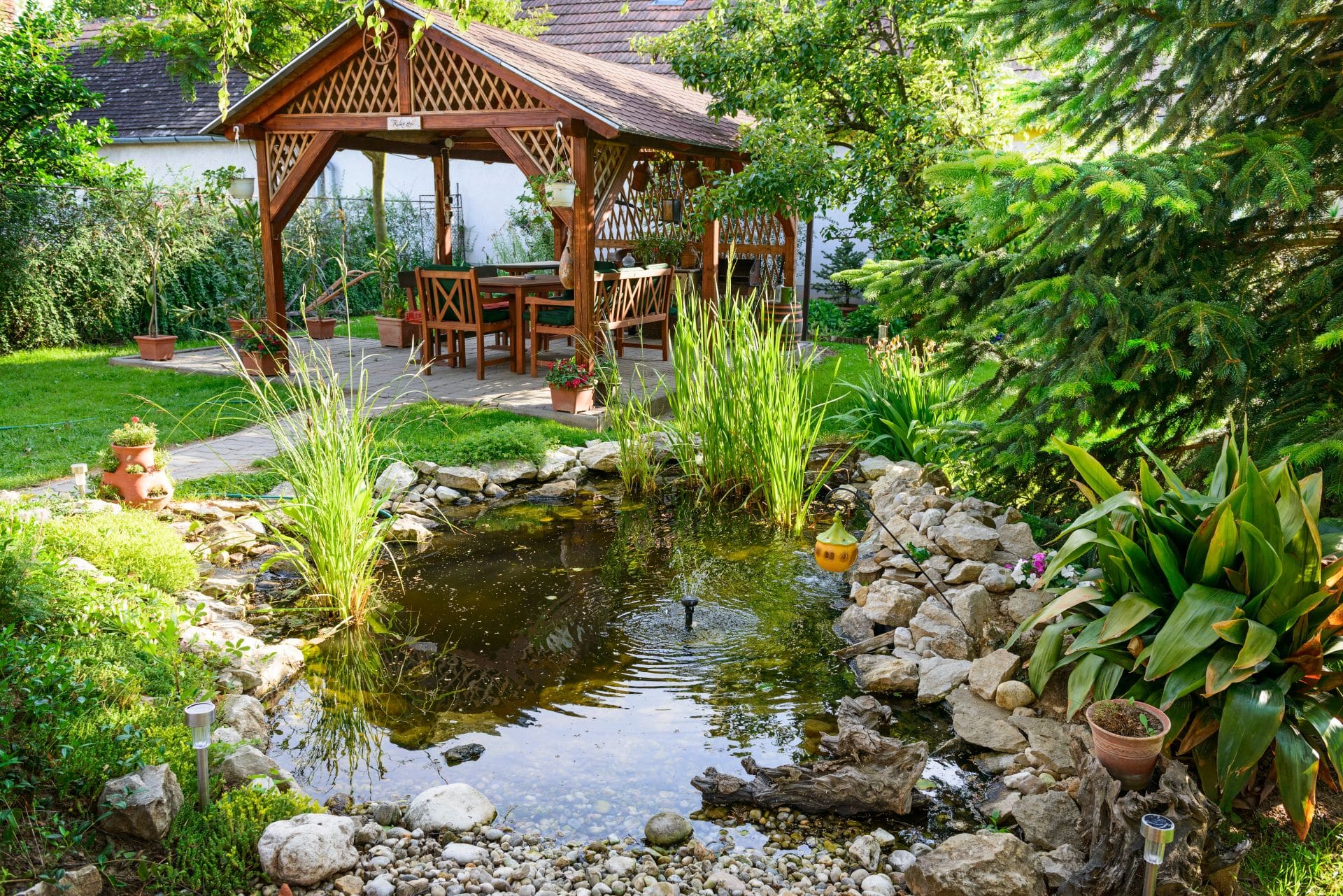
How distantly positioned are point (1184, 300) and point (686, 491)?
3.66 metres

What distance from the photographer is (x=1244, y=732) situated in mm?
2799

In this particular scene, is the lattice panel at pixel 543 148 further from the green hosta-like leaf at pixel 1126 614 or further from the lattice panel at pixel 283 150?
the green hosta-like leaf at pixel 1126 614

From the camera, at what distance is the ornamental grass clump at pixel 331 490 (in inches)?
172

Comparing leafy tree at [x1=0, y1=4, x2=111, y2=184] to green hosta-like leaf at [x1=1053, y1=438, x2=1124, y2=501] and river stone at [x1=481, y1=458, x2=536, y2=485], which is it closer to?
river stone at [x1=481, y1=458, x2=536, y2=485]

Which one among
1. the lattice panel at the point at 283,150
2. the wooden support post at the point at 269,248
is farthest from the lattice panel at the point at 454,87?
the wooden support post at the point at 269,248

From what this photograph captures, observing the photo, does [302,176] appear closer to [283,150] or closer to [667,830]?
[283,150]

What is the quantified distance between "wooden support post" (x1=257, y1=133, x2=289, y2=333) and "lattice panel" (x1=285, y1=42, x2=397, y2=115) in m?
0.69

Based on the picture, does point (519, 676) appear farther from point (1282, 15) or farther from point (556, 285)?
point (556, 285)

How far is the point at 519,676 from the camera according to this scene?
13.7 feet

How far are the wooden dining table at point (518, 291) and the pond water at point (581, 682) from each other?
14.5ft

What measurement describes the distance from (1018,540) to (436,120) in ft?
21.3

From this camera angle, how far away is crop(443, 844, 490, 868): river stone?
9.54ft

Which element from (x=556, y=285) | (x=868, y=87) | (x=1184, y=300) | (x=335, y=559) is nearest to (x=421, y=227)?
(x=556, y=285)

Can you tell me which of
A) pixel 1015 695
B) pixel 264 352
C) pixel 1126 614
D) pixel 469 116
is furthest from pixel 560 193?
pixel 1126 614
